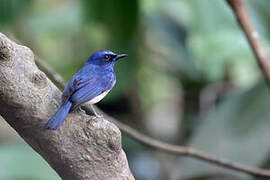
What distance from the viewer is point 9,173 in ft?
12.2

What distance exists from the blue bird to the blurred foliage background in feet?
3.40

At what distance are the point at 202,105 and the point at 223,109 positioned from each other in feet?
3.71

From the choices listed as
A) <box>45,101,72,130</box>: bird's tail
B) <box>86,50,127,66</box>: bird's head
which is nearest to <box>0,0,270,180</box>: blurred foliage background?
<box>86,50,127,66</box>: bird's head

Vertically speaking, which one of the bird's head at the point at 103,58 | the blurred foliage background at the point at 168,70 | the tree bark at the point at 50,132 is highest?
the tree bark at the point at 50,132

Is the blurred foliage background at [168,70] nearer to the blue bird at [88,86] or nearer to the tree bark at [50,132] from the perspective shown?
the blue bird at [88,86]

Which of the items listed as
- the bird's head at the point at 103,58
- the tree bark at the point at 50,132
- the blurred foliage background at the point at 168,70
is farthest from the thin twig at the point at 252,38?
the tree bark at the point at 50,132

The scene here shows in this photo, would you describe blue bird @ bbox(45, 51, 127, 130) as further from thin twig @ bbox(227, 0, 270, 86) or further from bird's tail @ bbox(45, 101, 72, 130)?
thin twig @ bbox(227, 0, 270, 86)

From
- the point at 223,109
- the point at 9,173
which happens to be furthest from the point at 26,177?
the point at 223,109

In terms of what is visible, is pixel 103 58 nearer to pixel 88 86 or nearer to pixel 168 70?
pixel 88 86

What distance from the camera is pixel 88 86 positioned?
2.93 metres

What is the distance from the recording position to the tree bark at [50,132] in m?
2.02

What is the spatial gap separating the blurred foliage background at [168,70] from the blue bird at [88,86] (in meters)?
1.04

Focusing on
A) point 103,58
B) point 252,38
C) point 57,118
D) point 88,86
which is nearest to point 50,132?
point 57,118

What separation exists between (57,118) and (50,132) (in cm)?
9
